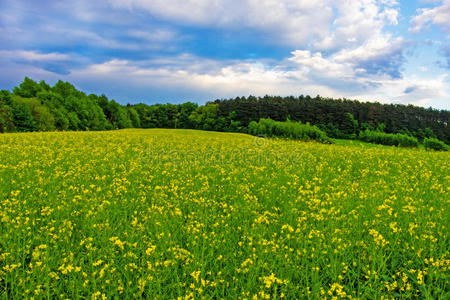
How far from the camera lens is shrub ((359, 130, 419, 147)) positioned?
51906mm

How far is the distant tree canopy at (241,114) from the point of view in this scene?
218 feet

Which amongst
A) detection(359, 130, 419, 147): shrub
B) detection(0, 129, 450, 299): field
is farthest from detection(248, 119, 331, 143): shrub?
detection(0, 129, 450, 299): field

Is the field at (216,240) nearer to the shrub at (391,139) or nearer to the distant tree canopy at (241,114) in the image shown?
the shrub at (391,139)

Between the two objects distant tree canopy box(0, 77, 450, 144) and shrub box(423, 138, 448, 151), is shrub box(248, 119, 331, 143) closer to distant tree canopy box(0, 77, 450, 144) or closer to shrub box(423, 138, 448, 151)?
shrub box(423, 138, 448, 151)

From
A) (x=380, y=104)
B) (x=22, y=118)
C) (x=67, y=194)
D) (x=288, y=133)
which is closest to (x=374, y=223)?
(x=67, y=194)

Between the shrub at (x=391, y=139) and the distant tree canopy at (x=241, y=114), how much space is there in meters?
6.66

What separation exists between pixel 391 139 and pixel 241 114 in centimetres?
4859

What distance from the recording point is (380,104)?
91500mm

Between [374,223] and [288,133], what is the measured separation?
44150 millimetres

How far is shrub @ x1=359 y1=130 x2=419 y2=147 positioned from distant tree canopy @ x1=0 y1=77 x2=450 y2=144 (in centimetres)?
666

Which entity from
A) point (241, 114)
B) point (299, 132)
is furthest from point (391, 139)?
point (241, 114)

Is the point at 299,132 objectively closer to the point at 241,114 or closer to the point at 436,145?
the point at 436,145

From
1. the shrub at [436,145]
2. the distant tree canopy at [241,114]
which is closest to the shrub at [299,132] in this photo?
the shrub at [436,145]

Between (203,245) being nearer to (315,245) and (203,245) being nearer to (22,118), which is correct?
(315,245)
